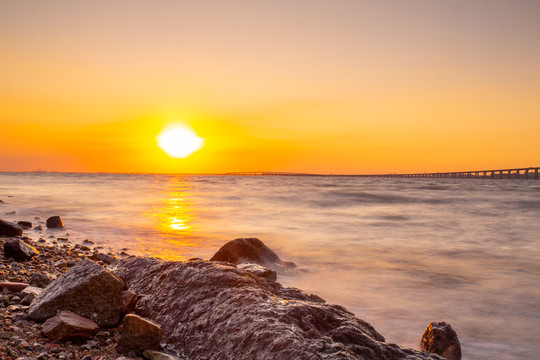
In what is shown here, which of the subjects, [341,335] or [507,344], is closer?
[341,335]

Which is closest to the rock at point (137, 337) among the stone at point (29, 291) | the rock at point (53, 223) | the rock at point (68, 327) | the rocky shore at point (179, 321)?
the rocky shore at point (179, 321)

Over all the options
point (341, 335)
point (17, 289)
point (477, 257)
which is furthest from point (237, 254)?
point (477, 257)

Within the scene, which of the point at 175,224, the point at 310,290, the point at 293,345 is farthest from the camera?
the point at 175,224

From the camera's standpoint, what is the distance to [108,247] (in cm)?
945

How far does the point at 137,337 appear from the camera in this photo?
2756 mm

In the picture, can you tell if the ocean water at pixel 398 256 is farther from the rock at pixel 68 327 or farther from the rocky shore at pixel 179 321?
the rock at pixel 68 327

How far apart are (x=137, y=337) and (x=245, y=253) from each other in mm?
4289

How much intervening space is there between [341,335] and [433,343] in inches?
78.3

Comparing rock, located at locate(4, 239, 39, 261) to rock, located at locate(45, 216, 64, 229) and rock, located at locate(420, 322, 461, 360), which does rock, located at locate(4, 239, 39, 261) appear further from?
rock, located at locate(45, 216, 64, 229)

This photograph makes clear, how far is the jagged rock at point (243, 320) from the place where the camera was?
227cm

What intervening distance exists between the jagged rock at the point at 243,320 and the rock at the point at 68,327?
41cm

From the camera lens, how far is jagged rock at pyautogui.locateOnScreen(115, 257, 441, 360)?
2.27m

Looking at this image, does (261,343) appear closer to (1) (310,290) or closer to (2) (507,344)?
(2) (507,344)

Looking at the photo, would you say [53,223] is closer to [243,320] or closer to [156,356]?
[156,356]
